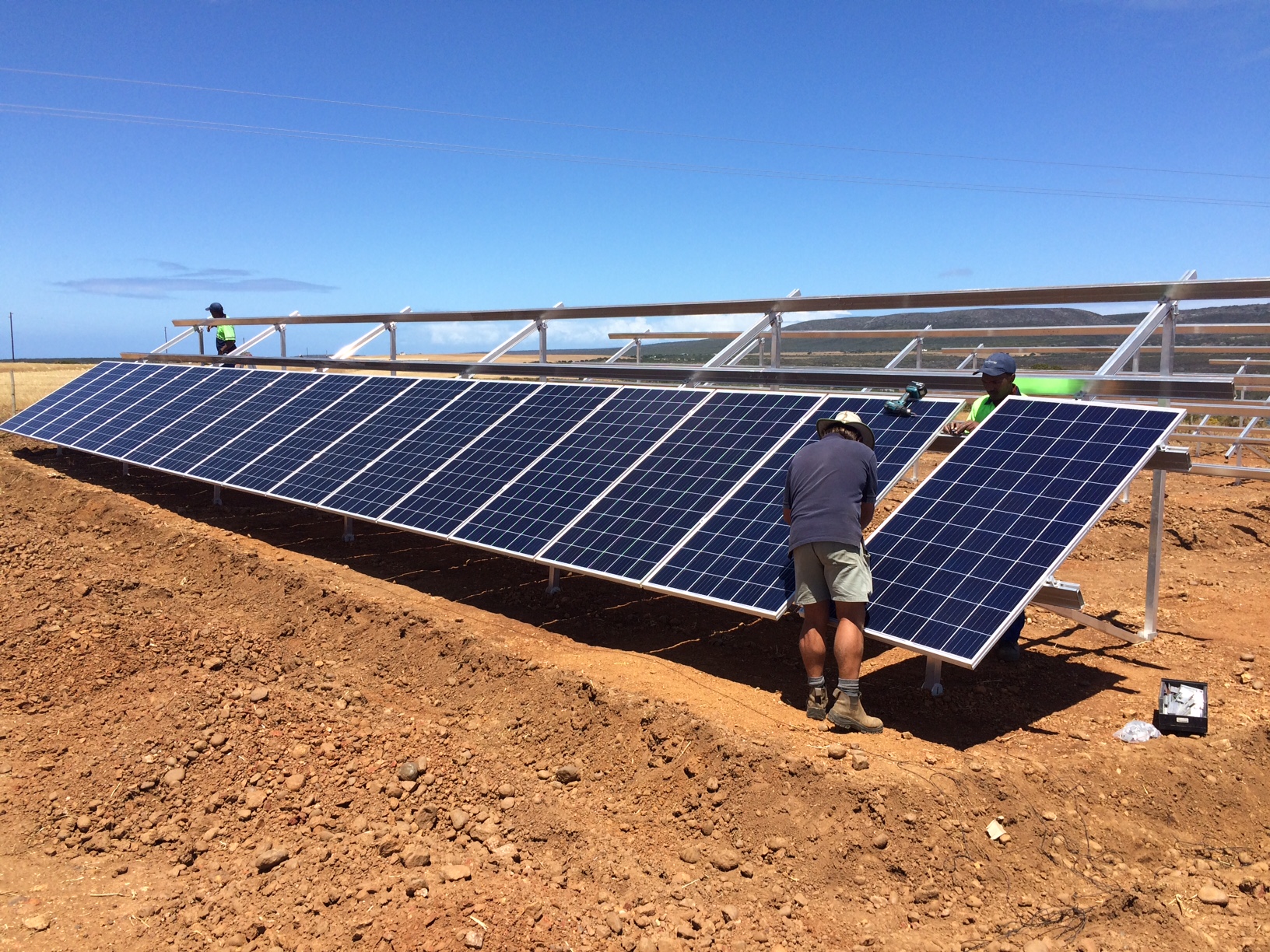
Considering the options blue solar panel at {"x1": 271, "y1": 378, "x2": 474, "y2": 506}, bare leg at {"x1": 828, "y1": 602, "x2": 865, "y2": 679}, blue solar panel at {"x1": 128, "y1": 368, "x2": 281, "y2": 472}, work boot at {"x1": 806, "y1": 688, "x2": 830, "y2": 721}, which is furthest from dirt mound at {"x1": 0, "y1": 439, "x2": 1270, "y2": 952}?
blue solar panel at {"x1": 128, "y1": 368, "x2": 281, "y2": 472}

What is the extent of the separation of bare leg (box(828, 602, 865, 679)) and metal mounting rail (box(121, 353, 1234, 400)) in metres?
3.58

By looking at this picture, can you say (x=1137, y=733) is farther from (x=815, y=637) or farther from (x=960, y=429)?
(x=960, y=429)

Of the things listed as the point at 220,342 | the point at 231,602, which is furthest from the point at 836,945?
the point at 220,342

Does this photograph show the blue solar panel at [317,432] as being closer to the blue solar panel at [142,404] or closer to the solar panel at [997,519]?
the blue solar panel at [142,404]

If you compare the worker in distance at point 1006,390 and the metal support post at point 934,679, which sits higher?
the worker in distance at point 1006,390

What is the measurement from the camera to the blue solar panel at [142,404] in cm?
1736

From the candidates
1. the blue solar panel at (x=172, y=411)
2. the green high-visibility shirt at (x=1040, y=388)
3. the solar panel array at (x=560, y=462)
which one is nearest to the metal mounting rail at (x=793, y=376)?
the green high-visibility shirt at (x=1040, y=388)

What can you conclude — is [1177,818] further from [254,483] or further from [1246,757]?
[254,483]

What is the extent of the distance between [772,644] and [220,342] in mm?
17797

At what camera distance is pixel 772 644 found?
833 centimetres

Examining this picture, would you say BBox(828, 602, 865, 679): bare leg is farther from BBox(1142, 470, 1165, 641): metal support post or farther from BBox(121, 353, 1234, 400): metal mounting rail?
BBox(121, 353, 1234, 400): metal mounting rail

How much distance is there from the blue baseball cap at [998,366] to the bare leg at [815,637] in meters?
2.77

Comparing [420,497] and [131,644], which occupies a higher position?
[420,497]

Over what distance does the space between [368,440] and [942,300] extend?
7558mm
